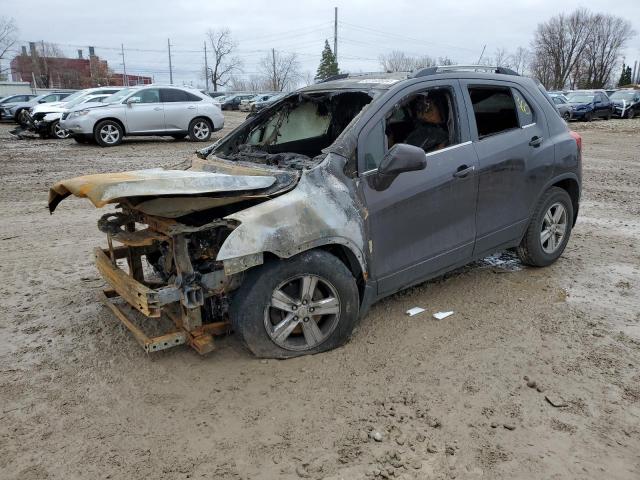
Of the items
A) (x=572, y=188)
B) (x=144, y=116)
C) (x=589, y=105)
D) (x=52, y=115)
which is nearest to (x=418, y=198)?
(x=572, y=188)

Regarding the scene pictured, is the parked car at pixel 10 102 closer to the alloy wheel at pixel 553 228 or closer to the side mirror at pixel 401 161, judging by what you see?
the alloy wheel at pixel 553 228

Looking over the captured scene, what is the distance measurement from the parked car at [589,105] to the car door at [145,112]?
67.1 feet

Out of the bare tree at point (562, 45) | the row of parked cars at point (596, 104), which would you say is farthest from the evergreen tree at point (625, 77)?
the row of parked cars at point (596, 104)

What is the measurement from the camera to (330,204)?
3498mm

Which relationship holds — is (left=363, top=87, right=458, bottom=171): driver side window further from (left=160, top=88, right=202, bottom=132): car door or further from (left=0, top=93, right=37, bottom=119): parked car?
(left=0, top=93, right=37, bottom=119): parked car

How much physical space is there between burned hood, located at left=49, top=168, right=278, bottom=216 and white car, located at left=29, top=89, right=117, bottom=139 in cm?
1671

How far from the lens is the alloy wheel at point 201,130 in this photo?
17.0 metres

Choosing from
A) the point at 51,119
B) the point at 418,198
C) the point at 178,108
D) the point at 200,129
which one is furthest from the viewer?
the point at 51,119

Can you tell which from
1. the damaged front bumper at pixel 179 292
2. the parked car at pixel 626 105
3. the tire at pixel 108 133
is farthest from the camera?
the parked car at pixel 626 105

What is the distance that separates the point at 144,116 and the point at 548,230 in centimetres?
1347

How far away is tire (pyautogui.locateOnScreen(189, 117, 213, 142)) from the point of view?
16.9m

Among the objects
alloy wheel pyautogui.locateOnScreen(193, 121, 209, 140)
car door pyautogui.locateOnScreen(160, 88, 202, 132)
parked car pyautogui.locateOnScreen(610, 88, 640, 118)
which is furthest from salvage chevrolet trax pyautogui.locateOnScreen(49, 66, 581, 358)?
parked car pyautogui.locateOnScreen(610, 88, 640, 118)

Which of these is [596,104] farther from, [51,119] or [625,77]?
[625,77]

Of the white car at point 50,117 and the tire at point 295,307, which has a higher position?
the white car at point 50,117
